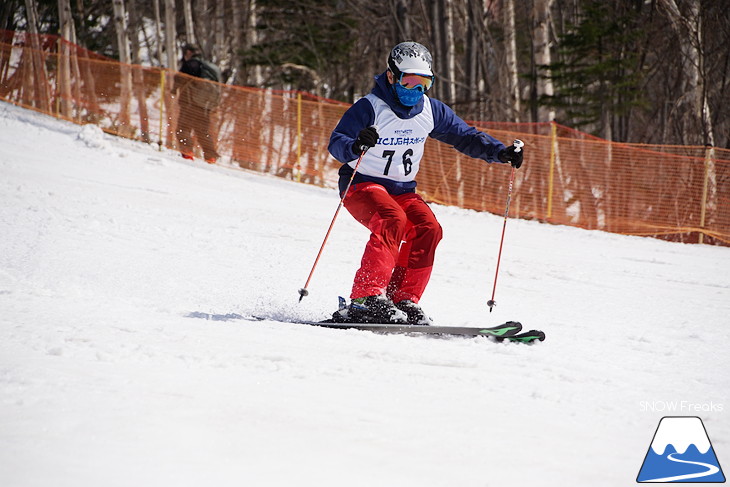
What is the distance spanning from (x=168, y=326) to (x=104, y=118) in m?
12.9

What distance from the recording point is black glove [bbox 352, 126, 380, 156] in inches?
163

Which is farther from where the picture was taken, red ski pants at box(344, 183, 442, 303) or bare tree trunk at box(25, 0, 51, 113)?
bare tree trunk at box(25, 0, 51, 113)

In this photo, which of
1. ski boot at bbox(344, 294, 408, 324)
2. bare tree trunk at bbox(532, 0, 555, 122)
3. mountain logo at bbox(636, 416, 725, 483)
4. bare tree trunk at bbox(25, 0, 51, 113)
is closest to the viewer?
mountain logo at bbox(636, 416, 725, 483)

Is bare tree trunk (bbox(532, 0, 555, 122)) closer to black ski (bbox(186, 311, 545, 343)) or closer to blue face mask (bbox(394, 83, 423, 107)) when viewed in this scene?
blue face mask (bbox(394, 83, 423, 107))

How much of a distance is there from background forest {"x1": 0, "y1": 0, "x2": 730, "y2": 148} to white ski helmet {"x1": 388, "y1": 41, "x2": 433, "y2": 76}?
9427 millimetres

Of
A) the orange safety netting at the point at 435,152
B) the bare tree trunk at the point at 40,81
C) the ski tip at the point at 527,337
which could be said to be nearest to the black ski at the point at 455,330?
the ski tip at the point at 527,337

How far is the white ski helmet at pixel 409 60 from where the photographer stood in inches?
173

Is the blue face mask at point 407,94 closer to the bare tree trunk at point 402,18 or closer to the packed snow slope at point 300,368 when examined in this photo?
the packed snow slope at point 300,368

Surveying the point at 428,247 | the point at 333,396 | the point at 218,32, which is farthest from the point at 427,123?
the point at 218,32

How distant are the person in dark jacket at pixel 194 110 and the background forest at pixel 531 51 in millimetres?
3476

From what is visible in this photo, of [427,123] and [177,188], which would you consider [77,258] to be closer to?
[427,123]

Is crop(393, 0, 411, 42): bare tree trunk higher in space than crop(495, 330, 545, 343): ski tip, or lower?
higher

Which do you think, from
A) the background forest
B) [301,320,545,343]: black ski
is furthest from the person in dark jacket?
[301,320,545,343]: black ski

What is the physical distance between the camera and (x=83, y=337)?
3270 millimetres
